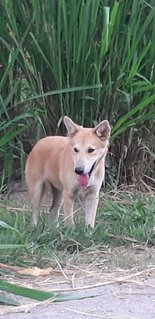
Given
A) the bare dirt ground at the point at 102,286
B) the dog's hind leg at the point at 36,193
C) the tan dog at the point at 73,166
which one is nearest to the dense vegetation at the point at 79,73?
the tan dog at the point at 73,166

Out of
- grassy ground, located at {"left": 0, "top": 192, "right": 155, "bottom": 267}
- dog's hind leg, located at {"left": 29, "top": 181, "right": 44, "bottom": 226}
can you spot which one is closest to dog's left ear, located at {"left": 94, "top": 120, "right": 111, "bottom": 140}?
grassy ground, located at {"left": 0, "top": 192, "right": 155, "bottom": 267}

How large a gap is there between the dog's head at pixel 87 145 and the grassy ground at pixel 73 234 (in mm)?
470

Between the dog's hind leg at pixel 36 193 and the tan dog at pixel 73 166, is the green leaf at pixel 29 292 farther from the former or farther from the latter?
the dog's hind leg at pixel 36 193

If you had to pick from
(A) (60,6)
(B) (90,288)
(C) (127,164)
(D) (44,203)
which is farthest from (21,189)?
(B) (90,288)

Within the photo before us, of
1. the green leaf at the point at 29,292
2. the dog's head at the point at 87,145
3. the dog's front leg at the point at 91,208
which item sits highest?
the dog's head at the point at 87,145

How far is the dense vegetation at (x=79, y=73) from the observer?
8.86 meters

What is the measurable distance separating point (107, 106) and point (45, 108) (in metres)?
0.62

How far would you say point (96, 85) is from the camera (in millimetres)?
8797

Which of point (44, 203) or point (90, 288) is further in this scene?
point (44, 203)

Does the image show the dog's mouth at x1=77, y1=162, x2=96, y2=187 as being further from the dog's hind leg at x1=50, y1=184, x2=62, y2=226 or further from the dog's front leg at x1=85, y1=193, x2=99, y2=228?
the dog's hind leg at x1=50, y1=184, x2=62, y2=226

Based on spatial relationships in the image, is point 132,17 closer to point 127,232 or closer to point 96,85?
point 96,85

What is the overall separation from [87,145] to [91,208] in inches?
22.1

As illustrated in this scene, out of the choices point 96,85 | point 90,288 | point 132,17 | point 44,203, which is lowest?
point 44,203

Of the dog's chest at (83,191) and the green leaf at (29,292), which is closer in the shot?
the green leaf at (29,292)
